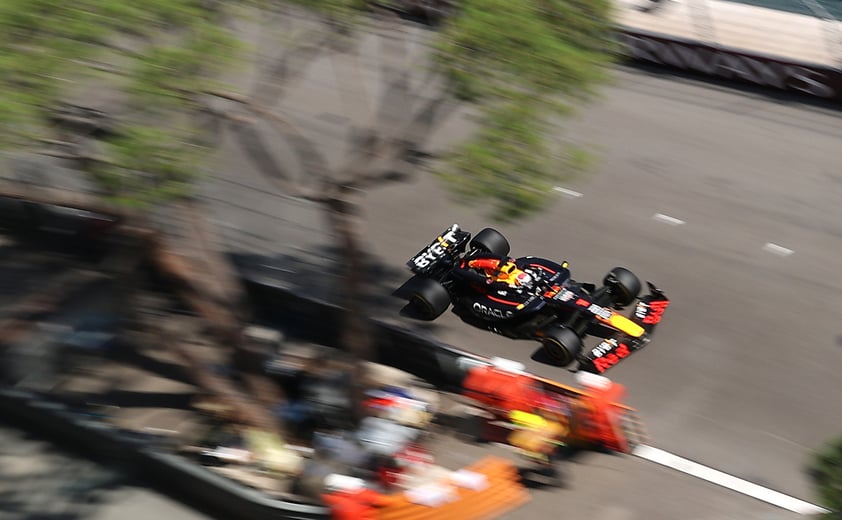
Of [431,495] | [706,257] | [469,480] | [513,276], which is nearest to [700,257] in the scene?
[706,257]

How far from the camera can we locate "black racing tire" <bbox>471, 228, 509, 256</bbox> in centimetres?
1378

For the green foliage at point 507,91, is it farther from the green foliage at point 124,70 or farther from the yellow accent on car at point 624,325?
the yellow accent on car at point 624,325

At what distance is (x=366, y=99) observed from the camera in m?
19.9

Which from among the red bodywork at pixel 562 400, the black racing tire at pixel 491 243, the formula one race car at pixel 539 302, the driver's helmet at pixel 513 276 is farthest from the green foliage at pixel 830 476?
the black racing tire at pixel 491 243

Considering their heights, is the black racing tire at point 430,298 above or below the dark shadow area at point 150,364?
above

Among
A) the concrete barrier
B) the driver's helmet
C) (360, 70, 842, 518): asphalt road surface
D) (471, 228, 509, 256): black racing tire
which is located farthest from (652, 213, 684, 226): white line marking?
the concrete barrier

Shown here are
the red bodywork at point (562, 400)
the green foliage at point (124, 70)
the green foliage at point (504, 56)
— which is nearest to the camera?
the green foliage at point (124, 70)

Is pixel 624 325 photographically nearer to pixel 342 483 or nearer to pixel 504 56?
pixel 342 483

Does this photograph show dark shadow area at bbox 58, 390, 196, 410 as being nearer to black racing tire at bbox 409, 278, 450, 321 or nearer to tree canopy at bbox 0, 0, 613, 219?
black racing tire at bbox 409, 278, 450, 321

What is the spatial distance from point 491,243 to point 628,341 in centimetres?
260

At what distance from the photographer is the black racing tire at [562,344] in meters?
12.0

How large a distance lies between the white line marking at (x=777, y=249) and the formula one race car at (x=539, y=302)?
2635 millimetres

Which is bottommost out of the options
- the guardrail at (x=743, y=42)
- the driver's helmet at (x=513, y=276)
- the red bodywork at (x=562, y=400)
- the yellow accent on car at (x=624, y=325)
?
the red bodywork at (x=562, y=400)

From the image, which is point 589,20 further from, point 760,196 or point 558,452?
point 760,196
